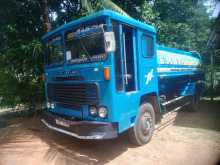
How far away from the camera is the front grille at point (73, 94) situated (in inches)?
168

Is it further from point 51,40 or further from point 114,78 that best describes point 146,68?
point 51,40

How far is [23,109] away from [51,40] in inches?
187

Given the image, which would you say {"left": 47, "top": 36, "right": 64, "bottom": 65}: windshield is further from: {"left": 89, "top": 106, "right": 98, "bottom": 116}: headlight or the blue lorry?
{"left": 89, "top": 106, "right": 98, "bottom": 116}: headlight

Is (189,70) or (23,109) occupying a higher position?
(189,70)

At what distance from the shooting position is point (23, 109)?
9.11 meters

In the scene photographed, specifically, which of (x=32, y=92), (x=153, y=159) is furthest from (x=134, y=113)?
(x=32, y=92)

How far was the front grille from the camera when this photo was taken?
427 cm

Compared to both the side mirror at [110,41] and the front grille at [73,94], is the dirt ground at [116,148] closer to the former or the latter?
the front grille at [73,94]

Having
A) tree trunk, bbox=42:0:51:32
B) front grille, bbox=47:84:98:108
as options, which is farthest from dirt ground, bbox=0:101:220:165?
tree trunk, bbox=42:0:51:32

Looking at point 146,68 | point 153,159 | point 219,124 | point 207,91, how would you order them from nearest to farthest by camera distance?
point 153,159 → point 146,68 → point 219,124 → point 207,91

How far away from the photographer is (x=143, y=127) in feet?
16.9

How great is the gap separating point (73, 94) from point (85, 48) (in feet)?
3.30

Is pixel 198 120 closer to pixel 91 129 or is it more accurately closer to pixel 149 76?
pixel 149 76

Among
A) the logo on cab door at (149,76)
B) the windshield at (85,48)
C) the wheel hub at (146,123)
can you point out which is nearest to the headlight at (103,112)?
the windshield at (85,48)
